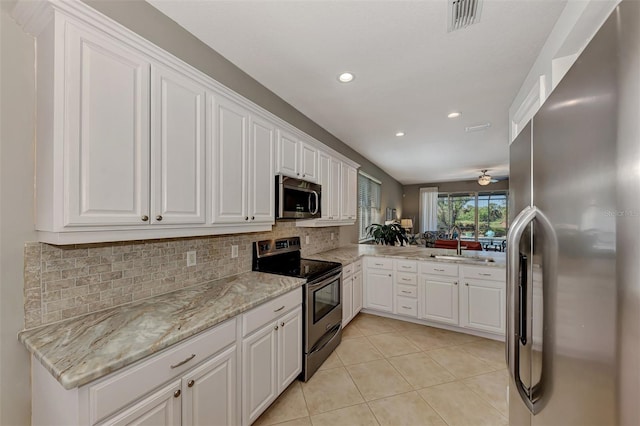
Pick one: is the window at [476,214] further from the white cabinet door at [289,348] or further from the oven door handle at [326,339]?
the white cabinet door at [289,348]

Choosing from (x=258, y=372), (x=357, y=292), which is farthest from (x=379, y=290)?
(x=258, y=372)

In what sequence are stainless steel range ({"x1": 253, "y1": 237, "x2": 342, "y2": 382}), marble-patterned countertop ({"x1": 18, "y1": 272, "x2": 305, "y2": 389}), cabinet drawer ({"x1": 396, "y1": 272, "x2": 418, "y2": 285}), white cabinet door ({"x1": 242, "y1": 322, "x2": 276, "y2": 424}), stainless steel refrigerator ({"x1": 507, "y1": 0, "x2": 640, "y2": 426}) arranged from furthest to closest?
cabinet drawer ({"x1": 396, "y1": 272, "x2": 418, "y2": 285}) < stainless steel range ({"x1": 253, "y1": 237, "x2": 342, "y2": 382}) < white cabinet door ({"x1": 242, "y1": 322, "x2": 276, "y2": 424}) < marble-patterned countertop ({"x1": 18, "y1": 272, "x2": 305, "y2": 389}) < stainless steel refrigerator ({"x1": 507, "y1": 0, "x2": 640, "y2": 426})

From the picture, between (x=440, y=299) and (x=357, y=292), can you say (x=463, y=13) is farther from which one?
(x=357, y=292)

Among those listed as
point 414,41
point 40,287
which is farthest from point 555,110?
point 40,287

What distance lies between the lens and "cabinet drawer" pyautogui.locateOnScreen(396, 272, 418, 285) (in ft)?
11.2

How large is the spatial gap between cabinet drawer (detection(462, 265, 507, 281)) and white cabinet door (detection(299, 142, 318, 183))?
2.10 metres

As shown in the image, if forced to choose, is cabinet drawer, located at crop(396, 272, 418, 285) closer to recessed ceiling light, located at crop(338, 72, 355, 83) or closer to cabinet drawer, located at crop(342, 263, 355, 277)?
cabinet drawer, located at crop(342, 263, 355, 277)

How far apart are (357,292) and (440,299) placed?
1.04 m

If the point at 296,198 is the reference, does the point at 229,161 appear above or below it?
above

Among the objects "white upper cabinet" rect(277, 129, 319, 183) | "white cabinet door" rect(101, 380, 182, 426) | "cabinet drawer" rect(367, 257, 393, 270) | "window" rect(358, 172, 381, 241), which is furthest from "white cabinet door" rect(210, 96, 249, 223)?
"window" rect(358, 172, 381, 241)

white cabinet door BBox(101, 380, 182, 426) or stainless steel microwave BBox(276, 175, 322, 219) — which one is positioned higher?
stainless steel microwave BBox(276, 175, 322, 219)

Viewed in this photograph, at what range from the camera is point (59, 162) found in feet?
3.58

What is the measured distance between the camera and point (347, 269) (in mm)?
3217

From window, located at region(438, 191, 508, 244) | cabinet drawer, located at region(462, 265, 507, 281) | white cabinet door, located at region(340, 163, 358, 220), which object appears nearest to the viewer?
cabinet drawer, located at region(462, 265, 507, 281)
